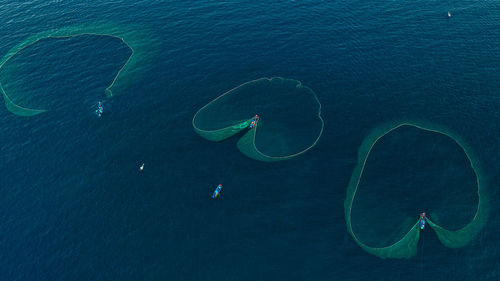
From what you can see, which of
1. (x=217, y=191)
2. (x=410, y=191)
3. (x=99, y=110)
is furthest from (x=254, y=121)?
(x=99, y=110)

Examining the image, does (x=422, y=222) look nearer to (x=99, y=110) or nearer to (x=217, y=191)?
(x=217, y=191)

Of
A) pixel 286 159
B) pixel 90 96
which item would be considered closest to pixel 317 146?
pixel 286 159

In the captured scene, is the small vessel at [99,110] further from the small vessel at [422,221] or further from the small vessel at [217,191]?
the small vessel at [422,221]

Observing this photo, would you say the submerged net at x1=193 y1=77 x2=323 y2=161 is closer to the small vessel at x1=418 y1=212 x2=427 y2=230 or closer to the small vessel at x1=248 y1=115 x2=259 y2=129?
the small vessel at x1=248 y1=115 x2=259 y2=129

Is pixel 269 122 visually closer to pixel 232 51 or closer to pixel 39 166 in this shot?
pixel 232 51

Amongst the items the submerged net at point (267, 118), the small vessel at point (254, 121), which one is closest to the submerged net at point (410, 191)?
the submerged net at point (267, 118)

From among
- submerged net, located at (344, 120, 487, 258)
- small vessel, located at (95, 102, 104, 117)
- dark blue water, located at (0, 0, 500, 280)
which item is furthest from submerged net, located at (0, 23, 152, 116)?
submerged net, located at (344, 120, 487, 258)
